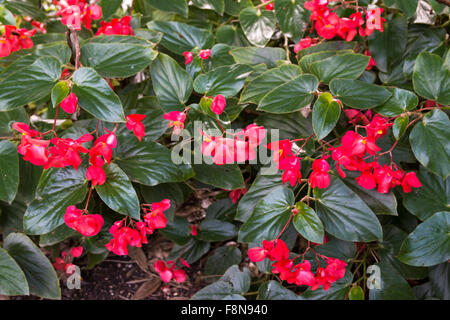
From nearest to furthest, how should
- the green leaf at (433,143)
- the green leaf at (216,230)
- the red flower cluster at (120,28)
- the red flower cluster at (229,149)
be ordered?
1. the red flower cluster at (229,149)
2. the green leaf at (433,143)
3. the red flower cluster at (120,28)
4. the green leaf at (216,230)

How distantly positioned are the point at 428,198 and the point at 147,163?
27.5 inches

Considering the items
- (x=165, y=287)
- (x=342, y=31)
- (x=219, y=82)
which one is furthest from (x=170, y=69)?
(x=165, y=287)

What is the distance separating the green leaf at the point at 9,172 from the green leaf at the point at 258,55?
598 mm

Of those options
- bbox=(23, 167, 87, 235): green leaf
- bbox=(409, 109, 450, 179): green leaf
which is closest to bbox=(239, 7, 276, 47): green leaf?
bbox=(409, 109, 450, 179): green leaf

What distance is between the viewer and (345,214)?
3.22 feet

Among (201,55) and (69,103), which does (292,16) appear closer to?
(201,55)

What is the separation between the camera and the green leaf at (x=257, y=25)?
124 centimetres

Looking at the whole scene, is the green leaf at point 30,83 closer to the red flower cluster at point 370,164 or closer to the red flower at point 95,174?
the red flower at point 95,174

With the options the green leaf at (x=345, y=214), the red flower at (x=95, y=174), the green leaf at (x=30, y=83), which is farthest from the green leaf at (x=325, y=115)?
the green leaf at (x=30, y=83)

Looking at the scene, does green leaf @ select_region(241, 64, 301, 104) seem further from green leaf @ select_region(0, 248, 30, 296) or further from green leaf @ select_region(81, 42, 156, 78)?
green leaf @ select_region(0, 248, 30, 296)

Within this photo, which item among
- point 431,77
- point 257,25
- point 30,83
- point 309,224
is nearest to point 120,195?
point 30,83

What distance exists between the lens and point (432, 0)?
3.75 feet

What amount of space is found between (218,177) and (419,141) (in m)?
0.47
